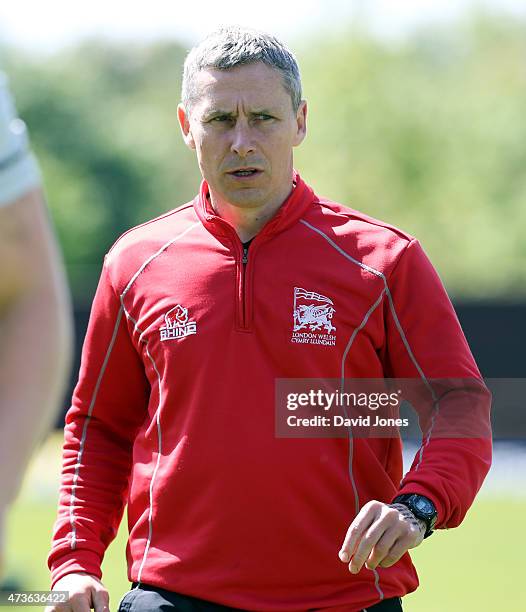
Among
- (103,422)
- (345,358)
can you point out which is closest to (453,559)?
(103,422)

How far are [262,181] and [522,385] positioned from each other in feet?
37.8

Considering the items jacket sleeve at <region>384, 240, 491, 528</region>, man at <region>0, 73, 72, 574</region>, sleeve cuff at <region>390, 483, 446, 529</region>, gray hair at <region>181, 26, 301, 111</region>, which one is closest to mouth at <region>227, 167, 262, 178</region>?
gray hair at <region>181, 26, 301, 111</region>

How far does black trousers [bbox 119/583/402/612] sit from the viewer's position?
3258mm

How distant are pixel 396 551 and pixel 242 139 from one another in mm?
1194

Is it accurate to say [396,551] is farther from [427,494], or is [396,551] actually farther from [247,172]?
[247,172]

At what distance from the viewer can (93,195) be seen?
44.3 meters

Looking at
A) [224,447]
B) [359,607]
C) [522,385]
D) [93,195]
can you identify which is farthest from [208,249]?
[93,195]

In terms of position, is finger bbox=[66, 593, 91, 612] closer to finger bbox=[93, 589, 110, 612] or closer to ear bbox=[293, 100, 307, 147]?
finger bbox=[93, 589, 110, 612]

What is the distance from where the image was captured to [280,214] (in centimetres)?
349

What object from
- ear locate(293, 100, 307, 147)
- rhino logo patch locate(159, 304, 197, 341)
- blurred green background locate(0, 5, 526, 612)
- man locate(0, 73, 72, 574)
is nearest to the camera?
man locate(0, 73, 72, 574)

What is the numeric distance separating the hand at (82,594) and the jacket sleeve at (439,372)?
892 mm

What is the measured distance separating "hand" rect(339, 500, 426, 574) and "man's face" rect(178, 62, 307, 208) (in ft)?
3.22

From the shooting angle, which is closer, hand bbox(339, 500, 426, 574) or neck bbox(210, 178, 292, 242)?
hand bbox(339, 500, 426, 574)

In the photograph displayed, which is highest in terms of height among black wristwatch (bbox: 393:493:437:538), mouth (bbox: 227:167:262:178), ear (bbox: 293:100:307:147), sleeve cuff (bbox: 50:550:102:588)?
ear (bbox: 293:100:307:147)
